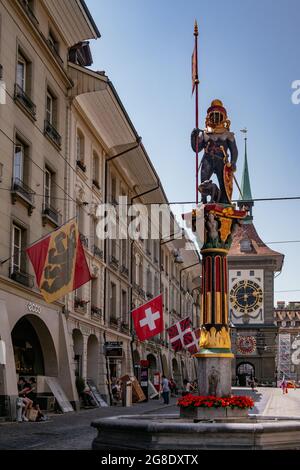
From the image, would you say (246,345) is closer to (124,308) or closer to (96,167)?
(124,308)

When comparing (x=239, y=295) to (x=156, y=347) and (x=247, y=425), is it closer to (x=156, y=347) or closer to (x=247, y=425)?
(x=156, y=347)

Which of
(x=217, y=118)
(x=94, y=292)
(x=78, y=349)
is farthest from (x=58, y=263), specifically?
(x=94, y=292)

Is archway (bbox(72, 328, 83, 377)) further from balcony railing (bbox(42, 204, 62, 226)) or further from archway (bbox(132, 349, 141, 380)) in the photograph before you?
archway (bbox(132, 349, 141, 380))

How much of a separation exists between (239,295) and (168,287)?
143 ft

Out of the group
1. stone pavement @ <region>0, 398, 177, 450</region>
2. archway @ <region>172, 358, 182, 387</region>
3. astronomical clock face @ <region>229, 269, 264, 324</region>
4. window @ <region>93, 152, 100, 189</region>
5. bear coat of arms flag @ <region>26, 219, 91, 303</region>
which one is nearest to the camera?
stone pavement @ <region>0, 398, 177, 450</region>

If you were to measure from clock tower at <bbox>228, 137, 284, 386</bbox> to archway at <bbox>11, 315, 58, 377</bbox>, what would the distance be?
232ft

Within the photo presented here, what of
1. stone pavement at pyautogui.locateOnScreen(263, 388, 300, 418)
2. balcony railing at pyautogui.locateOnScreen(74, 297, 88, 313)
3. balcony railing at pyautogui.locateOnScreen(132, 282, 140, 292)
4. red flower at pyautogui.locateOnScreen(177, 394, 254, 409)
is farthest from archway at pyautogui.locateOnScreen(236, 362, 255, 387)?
red flower at pyautogui.locateOnScreen(177, 394, 254, 409)

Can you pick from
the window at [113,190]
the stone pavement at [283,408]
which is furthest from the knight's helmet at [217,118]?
the window at [113,190]

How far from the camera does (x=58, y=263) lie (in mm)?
21703

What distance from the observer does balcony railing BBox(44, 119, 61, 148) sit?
29.2 m

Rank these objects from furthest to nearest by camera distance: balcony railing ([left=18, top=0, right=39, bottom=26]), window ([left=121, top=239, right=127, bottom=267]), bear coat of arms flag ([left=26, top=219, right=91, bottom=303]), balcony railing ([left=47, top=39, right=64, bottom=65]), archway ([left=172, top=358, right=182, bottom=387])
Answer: archway ([left=172, top=358, right=182, bottom=387])
window ([left=121, top=239, right=127, bottom=267])
balcony railing ([left=47, top=39, right=64, bottom=65])
balcony railing ([left=18, top=0, right=39, bottom=26])
bear coat of arms flag ([left=26, top=219, right=91, bottom=303])

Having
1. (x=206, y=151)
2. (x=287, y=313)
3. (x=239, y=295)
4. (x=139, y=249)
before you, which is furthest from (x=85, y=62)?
(x=287, y=313)

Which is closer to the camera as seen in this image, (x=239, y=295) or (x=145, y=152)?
(x=145, y=152)
